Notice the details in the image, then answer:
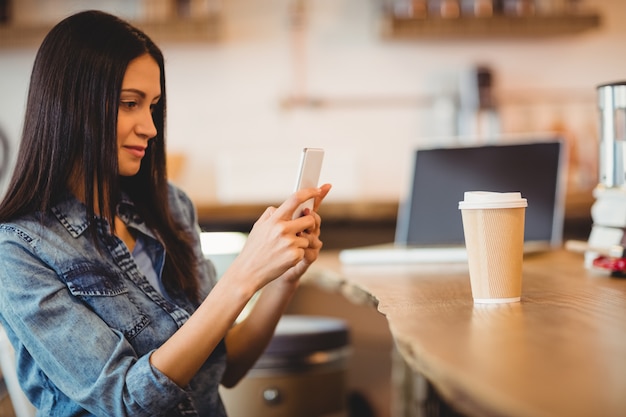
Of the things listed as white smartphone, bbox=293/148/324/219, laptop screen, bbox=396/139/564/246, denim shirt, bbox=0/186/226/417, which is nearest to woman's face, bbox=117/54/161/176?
denim shirt, bbox=0/186/226/417

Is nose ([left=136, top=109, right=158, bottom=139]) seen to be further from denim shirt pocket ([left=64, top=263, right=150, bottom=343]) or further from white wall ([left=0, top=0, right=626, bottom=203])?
white wall ([left=0, top=0, right=626, bottom=203])

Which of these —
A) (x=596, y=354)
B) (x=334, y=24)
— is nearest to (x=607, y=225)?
(x=596, y=354)

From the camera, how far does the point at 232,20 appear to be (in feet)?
11.6

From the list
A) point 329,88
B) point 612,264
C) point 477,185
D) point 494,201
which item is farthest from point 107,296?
point 329,88

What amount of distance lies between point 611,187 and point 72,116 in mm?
916

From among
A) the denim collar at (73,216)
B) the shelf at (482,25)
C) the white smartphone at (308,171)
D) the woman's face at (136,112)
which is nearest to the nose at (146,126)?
the woman's face at (136,112)

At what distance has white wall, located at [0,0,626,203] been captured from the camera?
3539 millimetres

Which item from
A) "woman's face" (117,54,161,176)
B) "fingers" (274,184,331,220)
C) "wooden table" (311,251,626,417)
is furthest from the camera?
"woman's face" (117,54,161,176)

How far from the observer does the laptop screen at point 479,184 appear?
6.49ft

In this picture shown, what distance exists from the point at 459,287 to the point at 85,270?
59 cm

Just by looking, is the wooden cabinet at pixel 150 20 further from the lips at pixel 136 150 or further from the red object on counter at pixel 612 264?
the red object on counter at pixel 612 264

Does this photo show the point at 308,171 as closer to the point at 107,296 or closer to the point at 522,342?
the point at 107,296

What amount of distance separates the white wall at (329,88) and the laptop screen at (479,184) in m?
1.45

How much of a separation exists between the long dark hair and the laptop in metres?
0.80
